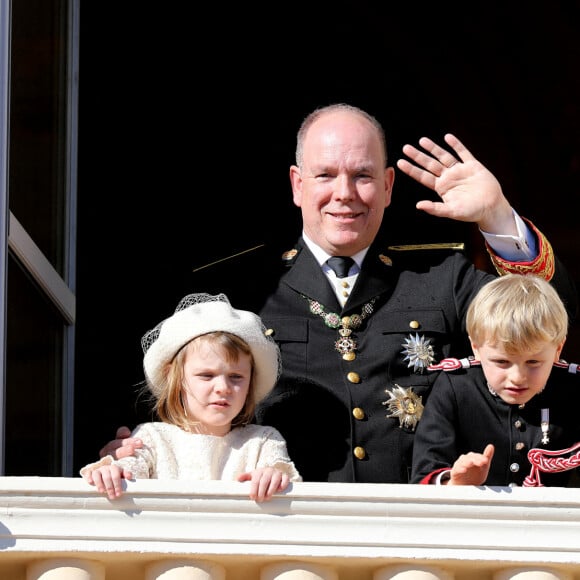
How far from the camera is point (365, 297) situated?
14.3 feet

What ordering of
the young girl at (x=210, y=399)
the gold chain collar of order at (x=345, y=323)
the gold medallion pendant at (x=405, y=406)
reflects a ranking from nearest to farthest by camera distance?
the young girl at (x=210, y=399) → the gold medallion pendant at (x=405, y=406) → the gold chain collar of order at (x=345, y=323)

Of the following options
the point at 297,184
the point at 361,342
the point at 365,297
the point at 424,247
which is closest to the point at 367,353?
the point at 361,342

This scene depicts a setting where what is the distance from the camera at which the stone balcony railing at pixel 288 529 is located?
11.3 ft

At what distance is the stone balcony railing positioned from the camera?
3.44 m

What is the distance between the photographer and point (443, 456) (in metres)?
3.86

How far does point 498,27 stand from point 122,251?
1.79 metres

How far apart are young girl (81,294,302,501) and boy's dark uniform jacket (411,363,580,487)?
325 millimetres

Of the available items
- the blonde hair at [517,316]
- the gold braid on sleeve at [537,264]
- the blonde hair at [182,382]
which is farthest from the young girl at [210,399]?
the gold braid on sleeve at [537,264]

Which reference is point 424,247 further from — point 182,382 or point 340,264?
point 182,382

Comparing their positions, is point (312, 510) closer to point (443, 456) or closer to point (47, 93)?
point (443, 456)

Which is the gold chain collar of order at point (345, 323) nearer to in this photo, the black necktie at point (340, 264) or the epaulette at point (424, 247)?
the black necktie at point (340, 264)

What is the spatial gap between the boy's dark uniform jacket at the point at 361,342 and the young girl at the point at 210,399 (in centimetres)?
25

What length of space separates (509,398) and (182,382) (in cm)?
69

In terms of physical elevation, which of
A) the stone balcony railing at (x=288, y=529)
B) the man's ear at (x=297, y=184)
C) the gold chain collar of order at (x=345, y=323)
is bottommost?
the stone balcony railing at (x=288, y=529)
